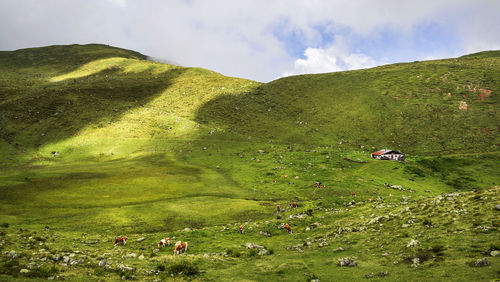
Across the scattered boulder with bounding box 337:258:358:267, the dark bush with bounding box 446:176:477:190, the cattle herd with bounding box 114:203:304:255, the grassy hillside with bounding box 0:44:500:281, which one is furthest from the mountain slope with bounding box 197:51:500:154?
the scattered boulder with bounding box 337:258:358:267

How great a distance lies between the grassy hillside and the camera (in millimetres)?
17672

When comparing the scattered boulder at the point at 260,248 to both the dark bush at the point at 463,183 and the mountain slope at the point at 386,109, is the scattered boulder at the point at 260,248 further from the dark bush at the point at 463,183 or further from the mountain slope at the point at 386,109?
the mountain slope at the point at 386,109

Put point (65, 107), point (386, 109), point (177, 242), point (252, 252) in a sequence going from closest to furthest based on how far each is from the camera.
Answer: point (252, 252) < point (177, 242) < point (65, 107) < point (386, 109)

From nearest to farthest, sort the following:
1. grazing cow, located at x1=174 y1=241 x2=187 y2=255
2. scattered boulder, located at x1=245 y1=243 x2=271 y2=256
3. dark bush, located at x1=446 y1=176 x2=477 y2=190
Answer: scattered boulder, located at x1=245 y1=243 x2=271 y2=256
grazing cow, located at x1=174 y1=241 x2=187 y2=255
dark bush, located at x1=446 y1=176 x2=477 y2=190

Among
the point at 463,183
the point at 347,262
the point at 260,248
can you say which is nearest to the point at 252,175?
the point at 260,248

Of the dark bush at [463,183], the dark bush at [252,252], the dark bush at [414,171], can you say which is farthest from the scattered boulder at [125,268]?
the dark bush at [463,183]

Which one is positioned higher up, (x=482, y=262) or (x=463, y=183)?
(x=482, y=262)

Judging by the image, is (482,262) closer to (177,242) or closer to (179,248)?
(179,248)

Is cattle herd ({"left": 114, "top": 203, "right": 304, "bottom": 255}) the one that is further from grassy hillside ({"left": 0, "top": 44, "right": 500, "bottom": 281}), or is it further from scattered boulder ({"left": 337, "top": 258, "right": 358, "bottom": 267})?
scattered boulder ({"left": 337, "top": 258, "right": 358, "bottom": 267})

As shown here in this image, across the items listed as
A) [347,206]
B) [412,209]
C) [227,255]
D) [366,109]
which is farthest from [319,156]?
[366,109]

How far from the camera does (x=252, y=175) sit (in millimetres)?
63469

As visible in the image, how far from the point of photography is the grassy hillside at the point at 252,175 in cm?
1767

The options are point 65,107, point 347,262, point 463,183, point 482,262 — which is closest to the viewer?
point 482,262

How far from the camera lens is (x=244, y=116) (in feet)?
392
